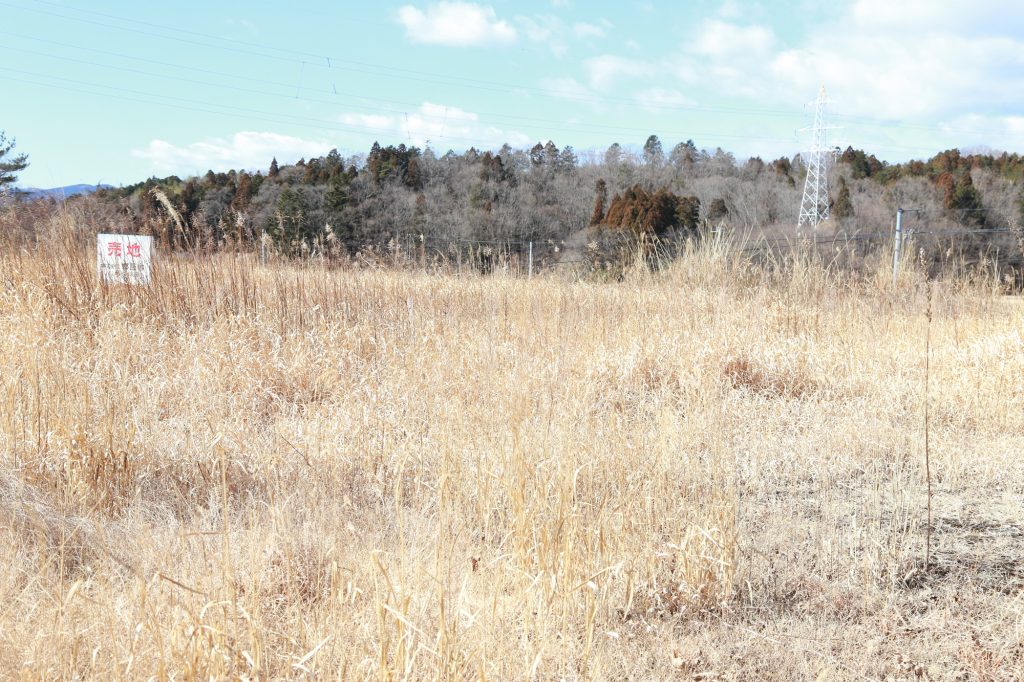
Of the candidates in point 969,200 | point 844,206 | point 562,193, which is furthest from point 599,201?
point 969,200

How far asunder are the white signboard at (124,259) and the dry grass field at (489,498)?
0.41ft

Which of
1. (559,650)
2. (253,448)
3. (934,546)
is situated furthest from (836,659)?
(253,448)

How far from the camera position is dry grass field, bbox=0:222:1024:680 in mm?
1643

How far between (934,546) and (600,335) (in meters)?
3.08

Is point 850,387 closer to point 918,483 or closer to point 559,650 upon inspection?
point 918,483

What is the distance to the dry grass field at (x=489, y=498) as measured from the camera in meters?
1.64

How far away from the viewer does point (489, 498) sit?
2.38m

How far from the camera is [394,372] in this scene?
3.85m

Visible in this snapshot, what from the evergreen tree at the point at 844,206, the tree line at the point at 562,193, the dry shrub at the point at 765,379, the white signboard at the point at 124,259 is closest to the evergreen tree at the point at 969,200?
the tree line at the point at 562,193

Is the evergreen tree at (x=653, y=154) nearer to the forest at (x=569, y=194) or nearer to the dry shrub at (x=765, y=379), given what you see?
the forest at (x=569, y=194)

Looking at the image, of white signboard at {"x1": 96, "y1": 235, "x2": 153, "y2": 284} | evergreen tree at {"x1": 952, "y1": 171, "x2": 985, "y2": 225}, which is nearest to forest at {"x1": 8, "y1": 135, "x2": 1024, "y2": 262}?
evergreen tree at {"x1": 952, "y1": 171, "x2": 985, "y2": 225}

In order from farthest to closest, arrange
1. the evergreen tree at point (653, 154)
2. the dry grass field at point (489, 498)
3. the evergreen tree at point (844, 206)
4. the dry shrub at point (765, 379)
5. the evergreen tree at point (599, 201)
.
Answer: the evergreen tree at point (653, 154)
the evergreen tree at point (599, 201)
the evergreen tree at point (844, 206)
the dry shrub at point (765, 379)
the dry grass field at point (489, 498)

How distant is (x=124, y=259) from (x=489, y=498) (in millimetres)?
4080

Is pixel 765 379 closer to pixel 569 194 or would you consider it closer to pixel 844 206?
pixel 844 206
